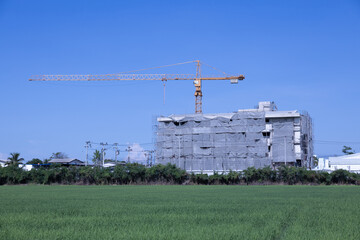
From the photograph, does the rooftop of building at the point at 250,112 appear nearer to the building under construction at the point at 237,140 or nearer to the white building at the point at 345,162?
the building under construction at the point at 237,140

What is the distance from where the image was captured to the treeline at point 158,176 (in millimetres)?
49688

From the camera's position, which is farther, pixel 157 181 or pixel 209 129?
pixel 209 129

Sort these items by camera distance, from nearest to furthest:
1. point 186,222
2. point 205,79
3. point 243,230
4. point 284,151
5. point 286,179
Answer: point 243,230
point 186,222
point 286,179
point 284,151
point 205,79

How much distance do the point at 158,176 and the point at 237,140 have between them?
1305 inches

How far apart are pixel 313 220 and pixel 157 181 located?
4165 centimetres

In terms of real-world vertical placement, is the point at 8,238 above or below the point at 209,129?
below

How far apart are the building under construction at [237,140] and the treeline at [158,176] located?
89.8 ft

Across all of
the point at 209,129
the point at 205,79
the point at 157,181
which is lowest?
the point at 157,181

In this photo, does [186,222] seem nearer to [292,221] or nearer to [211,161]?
[292,221]

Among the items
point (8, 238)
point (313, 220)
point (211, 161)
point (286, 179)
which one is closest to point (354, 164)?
point (211, 161)

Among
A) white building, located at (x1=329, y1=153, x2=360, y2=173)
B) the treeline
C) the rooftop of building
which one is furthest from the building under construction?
the treeline

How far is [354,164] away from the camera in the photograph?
82.1 m

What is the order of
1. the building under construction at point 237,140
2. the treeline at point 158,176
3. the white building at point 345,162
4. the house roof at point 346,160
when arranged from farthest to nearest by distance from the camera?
the house roof at point 346,160 → the white building at point 345,162 → the building under construction at point 237,140 → the treeline at point 158,176

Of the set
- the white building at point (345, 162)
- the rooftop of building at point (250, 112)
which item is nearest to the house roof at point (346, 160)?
the white building at point (345, 162)
